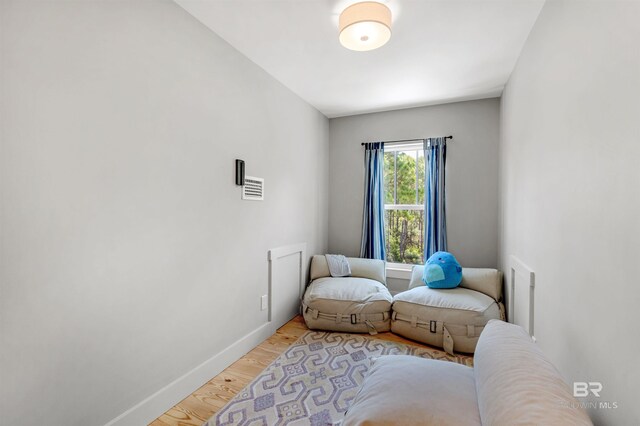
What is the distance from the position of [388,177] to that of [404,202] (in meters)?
0.41

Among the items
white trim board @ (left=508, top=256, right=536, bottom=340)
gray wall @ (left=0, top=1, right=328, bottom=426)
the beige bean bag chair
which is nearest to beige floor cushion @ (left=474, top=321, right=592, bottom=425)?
the beige bean bag chair

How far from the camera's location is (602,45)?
1076mm

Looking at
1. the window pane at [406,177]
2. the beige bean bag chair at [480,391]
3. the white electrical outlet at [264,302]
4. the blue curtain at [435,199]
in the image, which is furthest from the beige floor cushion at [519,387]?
the window pane at [406,177]

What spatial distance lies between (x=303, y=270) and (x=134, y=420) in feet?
6.94

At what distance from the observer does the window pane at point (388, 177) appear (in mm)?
3996

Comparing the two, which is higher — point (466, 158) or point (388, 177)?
point (466, 158)

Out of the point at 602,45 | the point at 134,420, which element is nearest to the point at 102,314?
the point at 134,420

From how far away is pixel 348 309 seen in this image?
2.90 m

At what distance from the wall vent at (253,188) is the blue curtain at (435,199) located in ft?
6.88

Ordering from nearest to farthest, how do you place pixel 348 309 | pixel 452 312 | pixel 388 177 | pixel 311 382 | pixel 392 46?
pixel 311 382 < pixel 392 46 < pixel 452 312 < pixel 348 309 < pixel 388 177

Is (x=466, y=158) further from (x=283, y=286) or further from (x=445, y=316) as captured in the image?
(x=283, y=286)

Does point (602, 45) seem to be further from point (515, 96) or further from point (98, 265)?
point (98, 265)

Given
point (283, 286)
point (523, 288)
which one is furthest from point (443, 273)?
point (283, 286)

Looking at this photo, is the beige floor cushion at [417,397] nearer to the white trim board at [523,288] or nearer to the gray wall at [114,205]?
the white trim board at [523,288]
